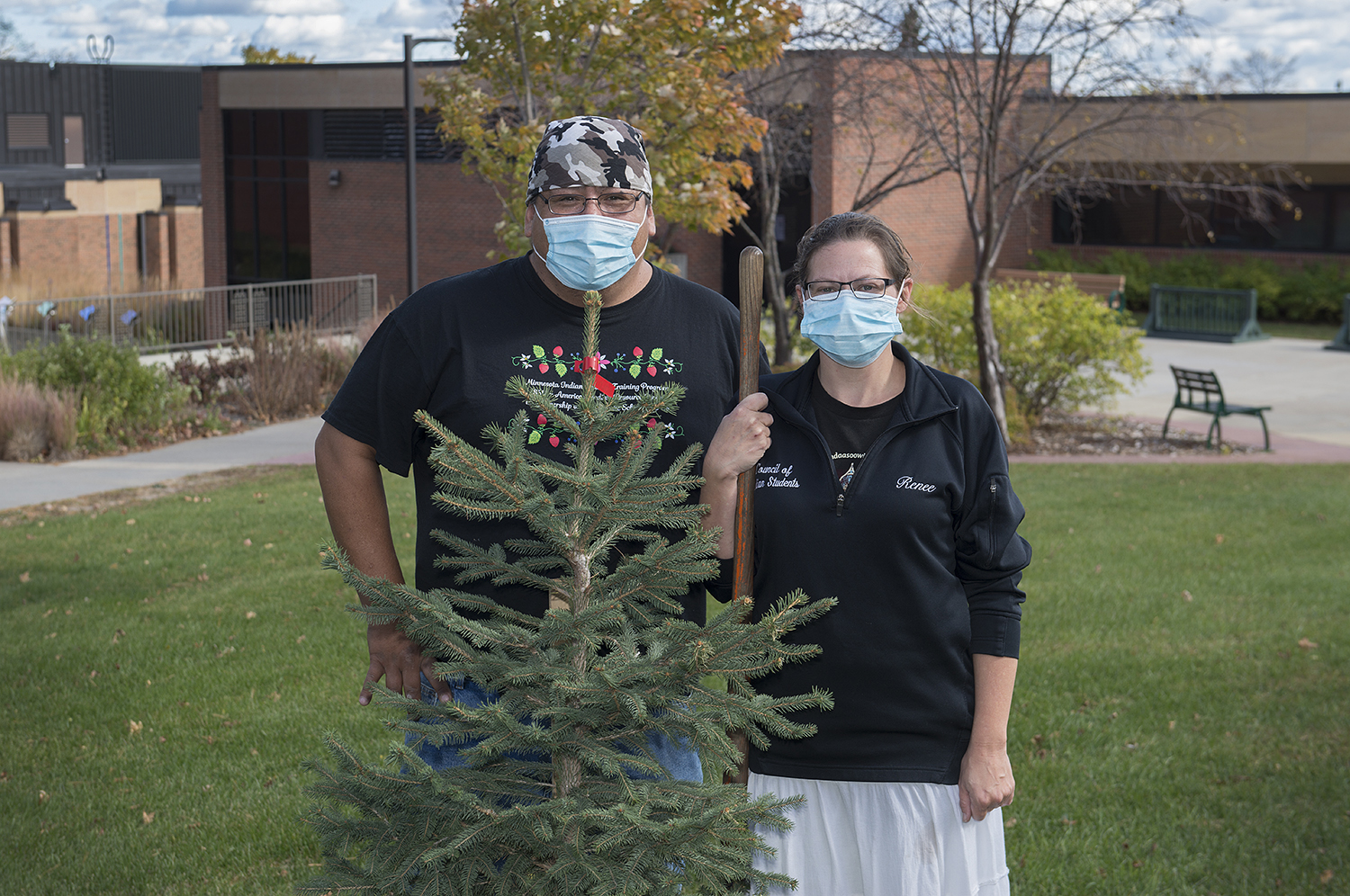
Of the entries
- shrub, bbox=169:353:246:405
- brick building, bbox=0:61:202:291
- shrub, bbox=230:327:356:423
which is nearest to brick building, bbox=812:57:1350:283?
shrub, bbox=230:327:356:423

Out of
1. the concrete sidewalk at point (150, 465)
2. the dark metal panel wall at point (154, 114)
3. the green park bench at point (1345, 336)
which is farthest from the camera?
the dark metal panel wall at point (154, 114)

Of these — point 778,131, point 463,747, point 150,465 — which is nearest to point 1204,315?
point 778,131

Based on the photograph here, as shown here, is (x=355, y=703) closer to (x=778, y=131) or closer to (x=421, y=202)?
(x=778, y=131)

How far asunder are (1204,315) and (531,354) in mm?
27005

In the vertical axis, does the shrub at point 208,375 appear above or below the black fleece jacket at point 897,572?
below

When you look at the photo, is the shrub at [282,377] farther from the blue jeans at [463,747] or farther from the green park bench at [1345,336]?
the green park bench at [1345,336]

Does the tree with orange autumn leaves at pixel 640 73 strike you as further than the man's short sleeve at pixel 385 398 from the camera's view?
Yes

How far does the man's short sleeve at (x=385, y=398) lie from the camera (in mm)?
2887

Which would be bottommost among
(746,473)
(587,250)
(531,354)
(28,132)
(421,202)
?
(746,473)

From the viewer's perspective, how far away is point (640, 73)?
1040 centimetres

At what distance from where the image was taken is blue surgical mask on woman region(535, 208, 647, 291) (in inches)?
110

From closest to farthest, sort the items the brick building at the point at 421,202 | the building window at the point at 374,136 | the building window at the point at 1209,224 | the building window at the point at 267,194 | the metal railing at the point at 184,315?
the metal railing at the point at 184,315
the brick building at the point at 421,202
the building window at the point at 374,136
the building window at the point at 1209,224
the building window at the point at 267,194

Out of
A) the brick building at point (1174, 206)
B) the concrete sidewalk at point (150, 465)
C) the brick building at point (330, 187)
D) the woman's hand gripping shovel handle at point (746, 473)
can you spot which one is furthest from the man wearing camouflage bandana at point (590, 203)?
the brick building at point (330, 187)

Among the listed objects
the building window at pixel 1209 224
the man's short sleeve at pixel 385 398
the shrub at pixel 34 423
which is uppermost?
the building window at pixel 1209 224
